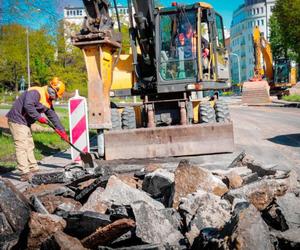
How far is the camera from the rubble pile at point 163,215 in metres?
3.92

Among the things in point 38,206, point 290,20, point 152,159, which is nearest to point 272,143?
point 152,159

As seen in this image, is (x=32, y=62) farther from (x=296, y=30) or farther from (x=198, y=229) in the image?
(x=198, y=229)

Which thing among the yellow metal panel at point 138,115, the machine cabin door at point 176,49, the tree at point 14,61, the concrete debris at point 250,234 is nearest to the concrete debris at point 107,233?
the concrete debris at point 250,234

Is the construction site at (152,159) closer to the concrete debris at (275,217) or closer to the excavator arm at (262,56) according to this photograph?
the concrete debris at (275,217)

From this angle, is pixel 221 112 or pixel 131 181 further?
pixel 221 112

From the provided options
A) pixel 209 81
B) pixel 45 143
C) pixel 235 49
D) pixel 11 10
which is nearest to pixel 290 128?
pixel 209 81

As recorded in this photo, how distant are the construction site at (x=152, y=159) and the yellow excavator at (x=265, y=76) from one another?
61.0 ft

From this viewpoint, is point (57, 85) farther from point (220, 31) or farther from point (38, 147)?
point (220, 31)

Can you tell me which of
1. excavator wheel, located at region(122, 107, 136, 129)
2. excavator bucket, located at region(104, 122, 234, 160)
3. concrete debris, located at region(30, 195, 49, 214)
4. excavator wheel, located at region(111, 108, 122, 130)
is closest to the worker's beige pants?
excavator bucket, located at region(104, 122, 234, 160)

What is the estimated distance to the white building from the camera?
12569cm

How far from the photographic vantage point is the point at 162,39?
37.2 feet

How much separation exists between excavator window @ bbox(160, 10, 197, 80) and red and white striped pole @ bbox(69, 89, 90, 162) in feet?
9.02

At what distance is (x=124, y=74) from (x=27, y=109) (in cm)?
465

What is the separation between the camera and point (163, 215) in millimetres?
4469
